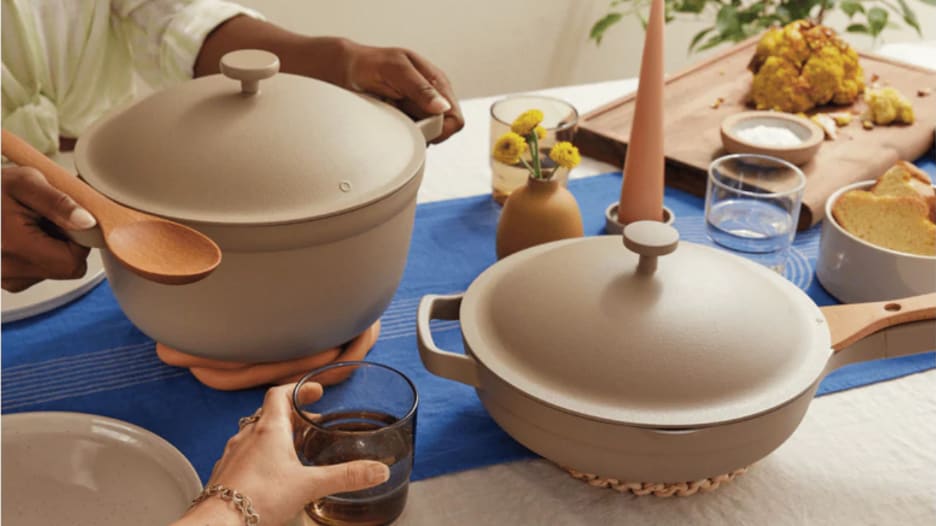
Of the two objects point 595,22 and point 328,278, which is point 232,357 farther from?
point 595,22

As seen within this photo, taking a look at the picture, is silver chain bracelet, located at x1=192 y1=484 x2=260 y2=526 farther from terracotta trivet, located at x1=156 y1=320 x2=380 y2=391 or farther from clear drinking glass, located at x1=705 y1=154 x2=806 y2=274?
clear drinking glass, located at x1=705 y1=154 x2=806 y2=274

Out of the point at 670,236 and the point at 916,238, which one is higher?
the point at 670,236

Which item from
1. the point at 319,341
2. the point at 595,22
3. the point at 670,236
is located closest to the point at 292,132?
the point at 319,341

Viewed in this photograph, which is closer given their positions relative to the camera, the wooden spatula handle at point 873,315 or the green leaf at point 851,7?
the wooden spatula handle at point 873,315

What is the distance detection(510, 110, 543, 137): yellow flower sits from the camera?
1.00m

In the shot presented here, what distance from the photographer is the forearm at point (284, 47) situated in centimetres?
113

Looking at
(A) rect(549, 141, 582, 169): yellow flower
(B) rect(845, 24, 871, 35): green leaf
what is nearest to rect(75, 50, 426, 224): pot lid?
(A) rect(549, 141, 582, 169): yellow flower

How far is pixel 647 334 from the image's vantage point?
70 cm

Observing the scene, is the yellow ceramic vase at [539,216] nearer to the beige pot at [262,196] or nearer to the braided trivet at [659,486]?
the beige pot at [262,196]

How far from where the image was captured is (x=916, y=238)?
1.00 m

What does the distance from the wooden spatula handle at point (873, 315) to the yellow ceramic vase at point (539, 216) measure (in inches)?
11.2

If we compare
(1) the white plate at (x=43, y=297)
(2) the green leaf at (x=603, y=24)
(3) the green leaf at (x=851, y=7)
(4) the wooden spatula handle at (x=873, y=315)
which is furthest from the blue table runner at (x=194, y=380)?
(2) the green leaf at (x=603, y=24)

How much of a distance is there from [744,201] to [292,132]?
60 centimetres

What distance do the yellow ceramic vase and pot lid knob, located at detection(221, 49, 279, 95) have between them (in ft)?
1.03
